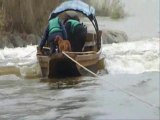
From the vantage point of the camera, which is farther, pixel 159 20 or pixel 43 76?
→ pixel 159 20

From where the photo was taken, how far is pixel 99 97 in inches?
475

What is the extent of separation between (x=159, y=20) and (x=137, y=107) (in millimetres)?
41964

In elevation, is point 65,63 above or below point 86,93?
above

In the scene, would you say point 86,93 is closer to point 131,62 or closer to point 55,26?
point 55,26

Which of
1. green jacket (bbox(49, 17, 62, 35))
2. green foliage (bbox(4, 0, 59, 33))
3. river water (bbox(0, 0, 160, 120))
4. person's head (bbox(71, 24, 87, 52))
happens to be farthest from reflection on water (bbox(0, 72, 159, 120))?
green foliage (bbox(4, 0, 59, 33))

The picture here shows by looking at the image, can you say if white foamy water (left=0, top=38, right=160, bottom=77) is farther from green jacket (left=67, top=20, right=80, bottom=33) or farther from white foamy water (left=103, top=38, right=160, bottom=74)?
green jacket (left=67, top=20, right=80, bottom=33)

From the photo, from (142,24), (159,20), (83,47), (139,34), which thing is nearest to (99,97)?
(83,47)

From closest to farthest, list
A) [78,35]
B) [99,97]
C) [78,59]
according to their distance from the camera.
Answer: [99,97] → [78,59] → [78,35]

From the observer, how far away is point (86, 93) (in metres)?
12.6

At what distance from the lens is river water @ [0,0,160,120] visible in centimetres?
1020

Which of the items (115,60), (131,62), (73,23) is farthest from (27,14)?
(73,23)

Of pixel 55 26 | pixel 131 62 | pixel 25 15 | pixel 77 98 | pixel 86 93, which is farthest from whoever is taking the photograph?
pixel 25 15

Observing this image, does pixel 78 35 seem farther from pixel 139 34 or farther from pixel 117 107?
pixel 139 34

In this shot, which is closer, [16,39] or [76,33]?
[76,33]
